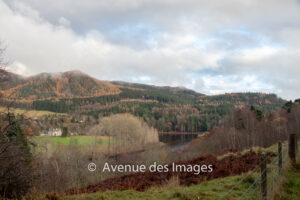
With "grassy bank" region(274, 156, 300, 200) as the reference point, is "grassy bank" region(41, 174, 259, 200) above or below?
below

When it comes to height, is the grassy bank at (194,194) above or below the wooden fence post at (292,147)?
below

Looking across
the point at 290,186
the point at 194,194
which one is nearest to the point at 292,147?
the point at 290,186

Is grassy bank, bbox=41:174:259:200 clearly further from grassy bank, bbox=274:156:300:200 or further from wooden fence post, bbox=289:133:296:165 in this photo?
wooden fence post, bbox=289:133:296:165

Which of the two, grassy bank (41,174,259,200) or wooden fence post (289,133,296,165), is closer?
grassy bank (41,174,259,200)

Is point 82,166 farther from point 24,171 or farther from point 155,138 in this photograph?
point 155,138

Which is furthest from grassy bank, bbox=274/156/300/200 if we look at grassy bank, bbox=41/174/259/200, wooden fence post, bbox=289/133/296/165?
grassy bank, bbox=41/174/259/200

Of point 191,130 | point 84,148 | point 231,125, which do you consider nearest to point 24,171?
point 231,125

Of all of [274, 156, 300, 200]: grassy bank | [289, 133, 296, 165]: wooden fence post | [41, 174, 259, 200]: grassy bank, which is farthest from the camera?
[289, 133, 296, 165]: wooden fence post

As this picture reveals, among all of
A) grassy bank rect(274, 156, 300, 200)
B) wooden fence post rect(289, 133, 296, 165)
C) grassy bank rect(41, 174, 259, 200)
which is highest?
wooden fence post rect(289, 133, 296, 165)

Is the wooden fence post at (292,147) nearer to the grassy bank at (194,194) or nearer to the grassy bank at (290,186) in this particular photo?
the grassy bank at (290,186)

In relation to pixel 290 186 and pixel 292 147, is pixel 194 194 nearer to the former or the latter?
pixel 290 186

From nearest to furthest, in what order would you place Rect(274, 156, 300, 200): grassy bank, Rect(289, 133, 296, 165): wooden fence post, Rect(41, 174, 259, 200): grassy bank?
Rect(274, 156, 300, 200): grassy bank < Rect(41, 174, 259, 200): grassy bank < Rect(289, 133, 296, 165): wooden fence post

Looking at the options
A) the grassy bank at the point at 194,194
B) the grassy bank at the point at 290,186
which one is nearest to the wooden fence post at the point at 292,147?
the grassy bank at the point at 290,186

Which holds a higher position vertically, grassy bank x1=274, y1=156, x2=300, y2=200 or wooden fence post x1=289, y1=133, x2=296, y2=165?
wooden fence post x1=289, y1=133, x2=296, y2=165
